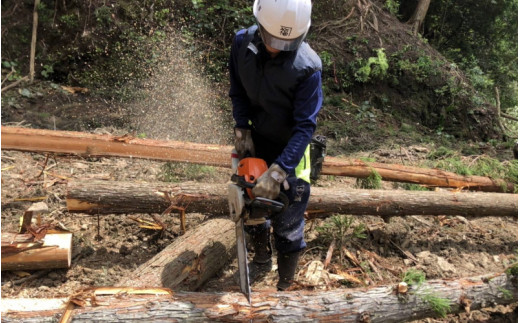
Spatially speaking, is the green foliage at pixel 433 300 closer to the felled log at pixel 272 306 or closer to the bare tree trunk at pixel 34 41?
the felled log at pixel 272 306

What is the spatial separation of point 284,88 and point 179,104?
4.66 meters

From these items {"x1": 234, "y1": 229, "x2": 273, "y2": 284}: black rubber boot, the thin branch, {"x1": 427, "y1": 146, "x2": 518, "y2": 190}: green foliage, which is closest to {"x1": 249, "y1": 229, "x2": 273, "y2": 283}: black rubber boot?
{"x1": 234, "y1": 229, "x2": 273, "y2": 284}: black rubber boot

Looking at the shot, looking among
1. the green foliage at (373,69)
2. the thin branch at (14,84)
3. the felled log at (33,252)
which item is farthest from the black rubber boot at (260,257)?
the green foliage at (373,69)

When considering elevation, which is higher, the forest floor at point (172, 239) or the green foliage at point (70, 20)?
the green foliage at point (70, 20)

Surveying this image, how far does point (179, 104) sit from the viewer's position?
23.9 ft

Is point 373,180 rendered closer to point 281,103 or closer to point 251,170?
point 281,103

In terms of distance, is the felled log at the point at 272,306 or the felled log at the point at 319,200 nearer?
the felled log at the point at 272,306

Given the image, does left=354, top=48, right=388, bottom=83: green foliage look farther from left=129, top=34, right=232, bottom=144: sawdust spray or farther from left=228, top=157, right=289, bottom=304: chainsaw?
left=228, top=157, right=289, bottom=304: chainsaw

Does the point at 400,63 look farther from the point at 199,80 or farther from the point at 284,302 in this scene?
the point at 284,302

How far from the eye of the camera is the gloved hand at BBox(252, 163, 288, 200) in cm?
277

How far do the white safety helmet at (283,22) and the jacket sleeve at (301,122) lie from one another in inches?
10.5

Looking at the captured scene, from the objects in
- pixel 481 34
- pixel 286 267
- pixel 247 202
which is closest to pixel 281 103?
pixel 247 202

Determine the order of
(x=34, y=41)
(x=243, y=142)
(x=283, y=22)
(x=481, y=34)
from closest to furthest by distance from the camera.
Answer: (x=283, y=22)
(x=243, y=142)
(x=34, y=41)
(x=481, y=34)

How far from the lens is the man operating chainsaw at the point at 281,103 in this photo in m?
2.73
